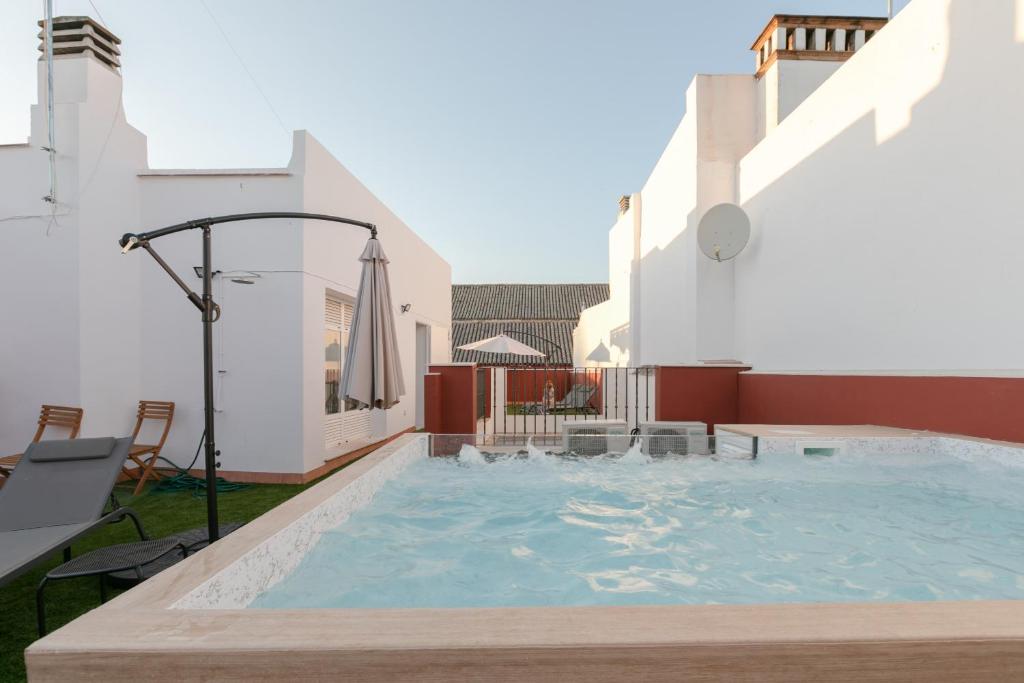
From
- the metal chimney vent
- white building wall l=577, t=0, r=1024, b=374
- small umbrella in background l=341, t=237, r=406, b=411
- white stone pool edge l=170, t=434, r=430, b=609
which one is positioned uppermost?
the metal chimney vent

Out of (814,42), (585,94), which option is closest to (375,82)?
(585,94)

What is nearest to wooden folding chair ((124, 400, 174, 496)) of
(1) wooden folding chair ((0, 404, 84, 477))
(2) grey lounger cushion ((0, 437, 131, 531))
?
(1) wooden folding chair ((0, 404, 84, 477))

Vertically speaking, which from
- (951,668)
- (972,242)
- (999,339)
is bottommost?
(951,668)

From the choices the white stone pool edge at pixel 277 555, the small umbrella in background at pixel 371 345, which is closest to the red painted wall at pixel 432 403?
the small umbrella in background at pixel 371 345

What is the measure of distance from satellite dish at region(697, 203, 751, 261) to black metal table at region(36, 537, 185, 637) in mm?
7772

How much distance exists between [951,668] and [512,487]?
348cm

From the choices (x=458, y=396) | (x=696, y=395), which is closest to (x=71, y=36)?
(x=458, y=396)

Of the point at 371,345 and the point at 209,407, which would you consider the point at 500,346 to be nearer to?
the point at 371,345

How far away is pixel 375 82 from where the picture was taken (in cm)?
1048

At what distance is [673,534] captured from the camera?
134 inches

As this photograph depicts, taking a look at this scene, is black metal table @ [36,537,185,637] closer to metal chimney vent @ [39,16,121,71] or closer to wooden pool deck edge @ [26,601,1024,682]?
wooden pool deck edge @ [26,601,1024,682]

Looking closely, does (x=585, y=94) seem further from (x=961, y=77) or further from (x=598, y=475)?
(x=598, y=475)

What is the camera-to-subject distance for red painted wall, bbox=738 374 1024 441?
13.1 feet

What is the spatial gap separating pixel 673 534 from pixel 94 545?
4650 millimetres
